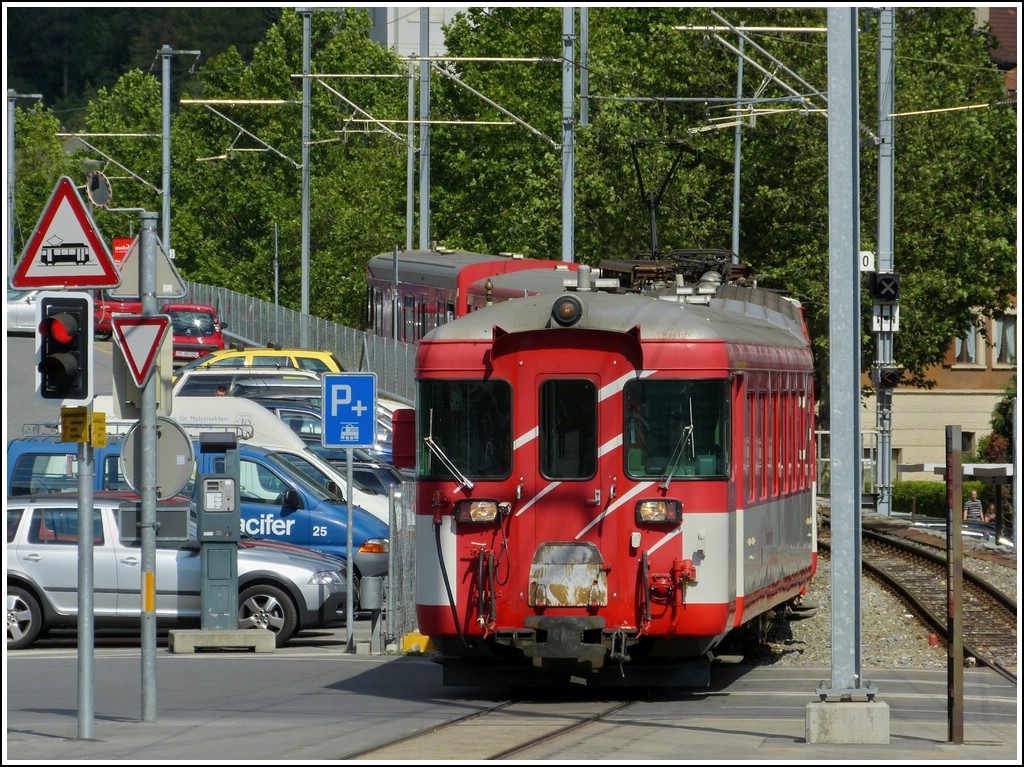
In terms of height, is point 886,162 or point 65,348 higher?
point 886,162

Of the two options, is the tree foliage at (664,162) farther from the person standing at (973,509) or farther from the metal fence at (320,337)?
the person standing at (973,509)

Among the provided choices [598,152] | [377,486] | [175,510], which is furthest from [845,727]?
[598,152]

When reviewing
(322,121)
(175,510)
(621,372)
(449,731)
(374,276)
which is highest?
(322,121)

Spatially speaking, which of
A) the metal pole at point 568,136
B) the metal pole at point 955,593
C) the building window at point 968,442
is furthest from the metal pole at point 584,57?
the building window at point 968,442

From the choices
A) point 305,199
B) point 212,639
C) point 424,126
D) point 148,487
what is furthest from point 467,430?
point 305,199

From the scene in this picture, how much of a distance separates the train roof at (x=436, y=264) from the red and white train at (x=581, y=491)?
20412 mm

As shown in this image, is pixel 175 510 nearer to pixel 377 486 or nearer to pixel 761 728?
pixel 761 728

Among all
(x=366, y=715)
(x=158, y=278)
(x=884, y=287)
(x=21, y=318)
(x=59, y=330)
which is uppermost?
(x=21, y=318)

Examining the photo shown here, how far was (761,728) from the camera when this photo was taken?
12617 millimetres

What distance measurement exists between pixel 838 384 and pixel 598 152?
35.5m

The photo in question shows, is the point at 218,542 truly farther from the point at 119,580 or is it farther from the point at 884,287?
the point at 884,287

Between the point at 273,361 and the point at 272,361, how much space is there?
35 mm

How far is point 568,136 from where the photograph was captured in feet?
95.0

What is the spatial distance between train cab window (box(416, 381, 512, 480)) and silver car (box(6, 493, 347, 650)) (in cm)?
535
